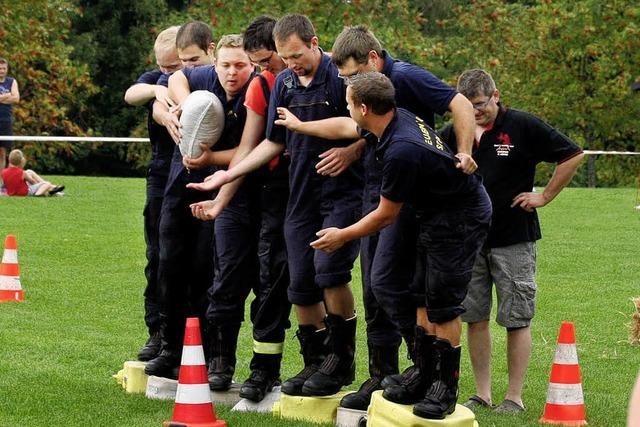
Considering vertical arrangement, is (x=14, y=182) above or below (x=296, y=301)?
below

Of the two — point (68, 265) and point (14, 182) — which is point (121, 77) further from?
point (68, 265)

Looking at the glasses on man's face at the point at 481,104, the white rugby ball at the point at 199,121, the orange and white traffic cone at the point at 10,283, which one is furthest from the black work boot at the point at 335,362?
the orange and white traffic cone at the point at 10,283

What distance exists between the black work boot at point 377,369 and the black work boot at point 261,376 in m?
Result: 0.63

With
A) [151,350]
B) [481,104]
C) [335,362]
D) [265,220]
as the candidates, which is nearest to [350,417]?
[335,362]

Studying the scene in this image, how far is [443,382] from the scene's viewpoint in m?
6.29

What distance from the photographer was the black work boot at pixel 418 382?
6359 mm

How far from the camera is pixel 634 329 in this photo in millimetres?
9922

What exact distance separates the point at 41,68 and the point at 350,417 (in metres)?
32.8

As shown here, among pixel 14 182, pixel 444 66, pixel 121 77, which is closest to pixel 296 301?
pixel 14 182

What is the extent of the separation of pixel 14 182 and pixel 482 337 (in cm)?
1377

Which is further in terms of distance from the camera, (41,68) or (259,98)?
(41,68)

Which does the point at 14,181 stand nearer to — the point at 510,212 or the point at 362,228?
the point at 510,212

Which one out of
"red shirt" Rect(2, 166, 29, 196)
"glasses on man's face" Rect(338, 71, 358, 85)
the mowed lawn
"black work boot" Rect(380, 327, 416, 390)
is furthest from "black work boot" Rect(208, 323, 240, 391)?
"red shirt" Rect(2, 166, 29, 196)

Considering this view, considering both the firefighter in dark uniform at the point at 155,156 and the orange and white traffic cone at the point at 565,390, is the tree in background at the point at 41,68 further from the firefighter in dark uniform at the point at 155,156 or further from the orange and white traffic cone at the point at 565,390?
the orange and white traffic cone at the point at 565,390
